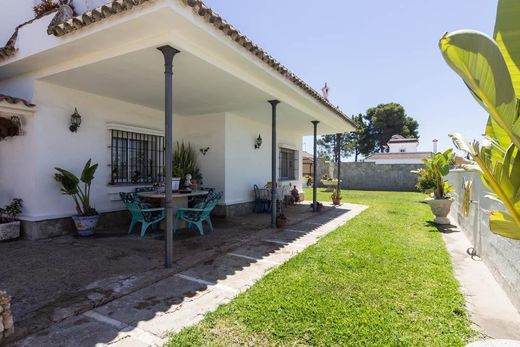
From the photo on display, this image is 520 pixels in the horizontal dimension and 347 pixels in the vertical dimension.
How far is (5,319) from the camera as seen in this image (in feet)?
8.73

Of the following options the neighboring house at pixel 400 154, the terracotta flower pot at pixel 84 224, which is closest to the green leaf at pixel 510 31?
the terracotta flower pot at pixel 84 224

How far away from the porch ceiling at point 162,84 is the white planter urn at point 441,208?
502 cm

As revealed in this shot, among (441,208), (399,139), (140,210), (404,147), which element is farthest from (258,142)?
(399,139)

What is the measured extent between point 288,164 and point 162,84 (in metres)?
8.56

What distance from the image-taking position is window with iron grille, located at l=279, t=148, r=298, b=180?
13703 mm

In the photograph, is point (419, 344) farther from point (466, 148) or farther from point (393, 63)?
point (393, 63)

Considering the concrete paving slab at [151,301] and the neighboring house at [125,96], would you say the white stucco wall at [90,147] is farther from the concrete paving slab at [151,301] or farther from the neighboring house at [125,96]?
the concrete paving slab at [151,301]

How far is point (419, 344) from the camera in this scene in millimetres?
2744

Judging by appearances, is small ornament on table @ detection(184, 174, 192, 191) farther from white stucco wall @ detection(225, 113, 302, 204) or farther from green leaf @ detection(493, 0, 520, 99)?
green leaf @ detection(493, 0, 520, 99)

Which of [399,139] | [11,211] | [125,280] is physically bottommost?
[125,280]

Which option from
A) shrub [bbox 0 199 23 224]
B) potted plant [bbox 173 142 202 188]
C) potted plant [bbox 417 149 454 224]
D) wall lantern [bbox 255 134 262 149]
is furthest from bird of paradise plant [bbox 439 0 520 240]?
wall lantern [bbox 255 134 262 149]

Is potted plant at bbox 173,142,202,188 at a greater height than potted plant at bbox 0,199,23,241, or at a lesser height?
greater

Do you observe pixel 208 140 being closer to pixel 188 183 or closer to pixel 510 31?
pixel 188 183

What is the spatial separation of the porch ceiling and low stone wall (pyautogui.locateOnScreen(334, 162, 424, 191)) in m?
16.7
